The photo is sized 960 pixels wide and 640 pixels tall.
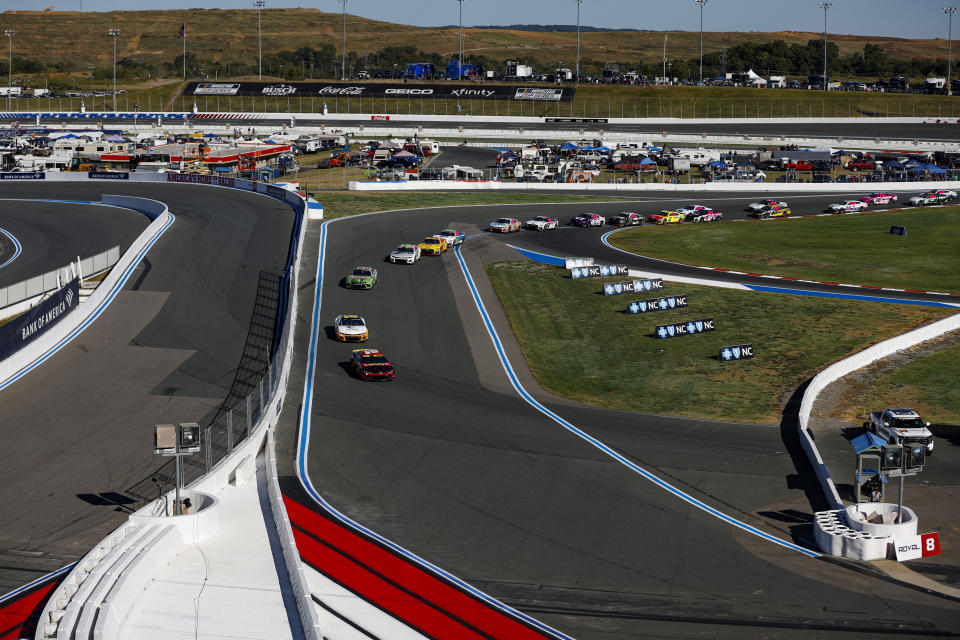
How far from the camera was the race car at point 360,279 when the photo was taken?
53500 millimetres

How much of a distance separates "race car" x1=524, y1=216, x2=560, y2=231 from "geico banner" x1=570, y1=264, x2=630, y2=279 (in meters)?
14.6

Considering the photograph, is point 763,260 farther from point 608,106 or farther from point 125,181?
point 608,106

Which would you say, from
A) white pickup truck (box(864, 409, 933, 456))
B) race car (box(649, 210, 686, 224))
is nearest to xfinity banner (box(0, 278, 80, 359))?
white pickup truck (box(864, 409, 933, 456))

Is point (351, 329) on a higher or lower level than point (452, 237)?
lower

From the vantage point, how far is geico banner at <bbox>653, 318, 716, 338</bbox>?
4712 cm

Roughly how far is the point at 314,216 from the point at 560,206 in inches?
871

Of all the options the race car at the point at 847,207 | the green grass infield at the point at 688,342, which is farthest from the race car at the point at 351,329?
the race car at the point at 847,207

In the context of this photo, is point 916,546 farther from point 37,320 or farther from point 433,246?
point 433,246

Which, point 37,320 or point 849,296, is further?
point 849,296

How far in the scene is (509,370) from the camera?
4238cm

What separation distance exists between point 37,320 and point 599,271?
3002 cm

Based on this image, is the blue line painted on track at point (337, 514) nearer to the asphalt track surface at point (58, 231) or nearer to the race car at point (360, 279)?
the race car at point (360, 279)

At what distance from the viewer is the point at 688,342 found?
152ft

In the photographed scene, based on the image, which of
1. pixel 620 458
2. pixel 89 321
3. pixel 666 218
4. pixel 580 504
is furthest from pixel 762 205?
pixel 580 504
